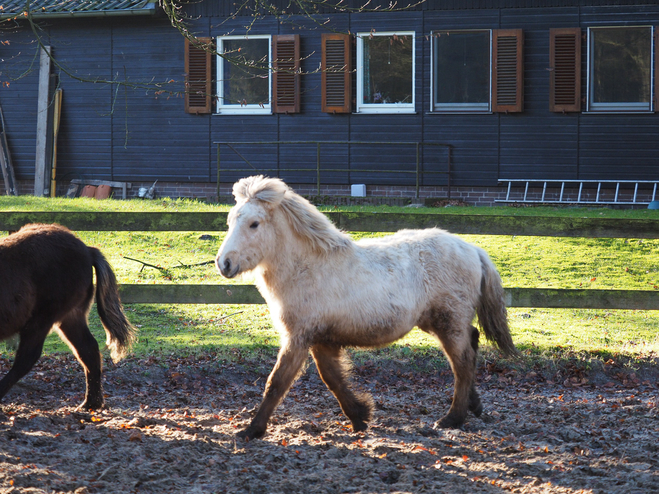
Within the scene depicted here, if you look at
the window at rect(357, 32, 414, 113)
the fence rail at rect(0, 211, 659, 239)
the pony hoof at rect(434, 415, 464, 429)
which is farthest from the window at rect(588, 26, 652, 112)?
the pony hoof at rect(434, 415, 464, 429)

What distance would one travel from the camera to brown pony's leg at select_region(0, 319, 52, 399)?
4730mm

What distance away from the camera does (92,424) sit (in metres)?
4.71

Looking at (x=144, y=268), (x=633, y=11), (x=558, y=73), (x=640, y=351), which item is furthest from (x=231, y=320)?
(x=633, y=11)

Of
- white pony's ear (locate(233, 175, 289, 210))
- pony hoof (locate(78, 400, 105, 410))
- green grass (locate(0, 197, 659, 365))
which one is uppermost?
white pony's ear (locate(233, 175, 289, 210))

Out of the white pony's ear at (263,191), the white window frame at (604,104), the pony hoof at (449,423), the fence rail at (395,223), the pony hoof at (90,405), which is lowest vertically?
the pony hoof at (449,423)

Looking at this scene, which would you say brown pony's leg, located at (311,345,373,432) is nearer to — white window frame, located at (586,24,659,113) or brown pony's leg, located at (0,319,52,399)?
brown pony's leg, located at (0,319,52,399)

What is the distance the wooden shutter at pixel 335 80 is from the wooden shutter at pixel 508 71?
3.03 m

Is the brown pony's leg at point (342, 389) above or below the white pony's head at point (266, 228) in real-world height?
below

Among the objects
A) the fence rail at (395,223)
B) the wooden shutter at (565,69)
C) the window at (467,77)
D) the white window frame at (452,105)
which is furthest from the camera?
the white window frame at (452,105)

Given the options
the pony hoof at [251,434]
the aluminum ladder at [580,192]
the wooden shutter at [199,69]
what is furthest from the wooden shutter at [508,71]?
the pony hoof at [251,434]

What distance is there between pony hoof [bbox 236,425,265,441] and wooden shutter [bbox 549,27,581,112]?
12192 mm

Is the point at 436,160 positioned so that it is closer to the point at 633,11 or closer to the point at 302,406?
the point at 633,11

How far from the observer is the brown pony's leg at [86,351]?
5012 mm

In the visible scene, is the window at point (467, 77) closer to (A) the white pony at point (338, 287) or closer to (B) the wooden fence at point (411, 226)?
(B) the wooden fence at point (411, 226)
